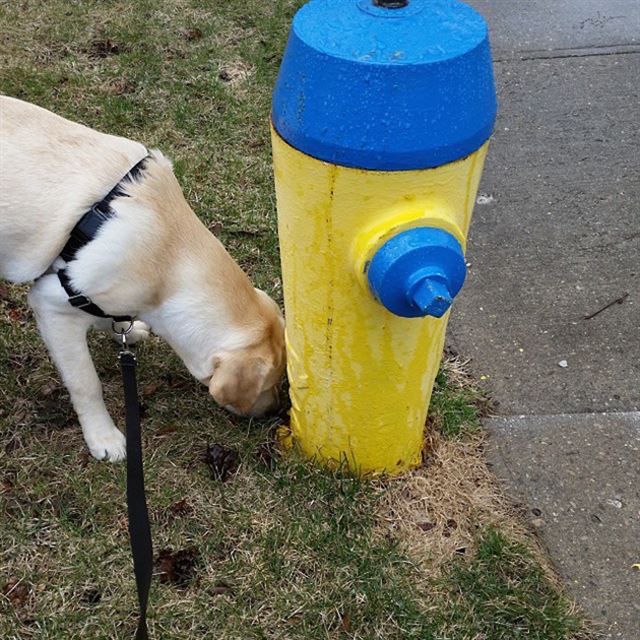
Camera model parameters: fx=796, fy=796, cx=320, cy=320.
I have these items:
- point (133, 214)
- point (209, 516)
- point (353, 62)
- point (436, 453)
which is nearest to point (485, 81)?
point (353, 62)

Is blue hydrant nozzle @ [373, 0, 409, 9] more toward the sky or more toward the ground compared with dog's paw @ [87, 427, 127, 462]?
more toward the sky

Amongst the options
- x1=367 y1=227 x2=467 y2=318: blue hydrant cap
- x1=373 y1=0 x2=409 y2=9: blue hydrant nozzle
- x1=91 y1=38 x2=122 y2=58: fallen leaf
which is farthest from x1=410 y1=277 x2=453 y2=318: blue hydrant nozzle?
x1=91 y1=38 x2=122 y2=58: fallen leaf

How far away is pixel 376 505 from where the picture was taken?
2.84 meters

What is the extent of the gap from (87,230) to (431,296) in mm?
1231

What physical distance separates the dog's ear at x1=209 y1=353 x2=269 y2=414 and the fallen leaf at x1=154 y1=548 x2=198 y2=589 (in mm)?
531

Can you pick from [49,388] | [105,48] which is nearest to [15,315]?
[49,388]

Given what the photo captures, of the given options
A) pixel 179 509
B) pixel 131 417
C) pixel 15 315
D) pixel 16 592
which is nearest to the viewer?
pixel 131 417

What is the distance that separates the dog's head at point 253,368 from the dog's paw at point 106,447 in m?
0.50

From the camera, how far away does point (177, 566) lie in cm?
267

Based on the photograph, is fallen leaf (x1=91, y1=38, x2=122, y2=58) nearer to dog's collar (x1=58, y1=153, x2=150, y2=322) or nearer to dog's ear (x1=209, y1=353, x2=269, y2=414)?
dog's collar (x1=58, y1=153, x2=150, y2=322)

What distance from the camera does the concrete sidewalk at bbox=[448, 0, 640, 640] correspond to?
279cm

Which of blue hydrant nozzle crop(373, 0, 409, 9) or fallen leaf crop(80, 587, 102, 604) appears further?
fallen leaf crop(80, 587, 102, 604)

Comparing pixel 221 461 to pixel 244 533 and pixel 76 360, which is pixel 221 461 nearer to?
pixel 244 533

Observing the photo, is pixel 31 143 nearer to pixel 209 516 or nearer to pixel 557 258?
pixel 209 516
